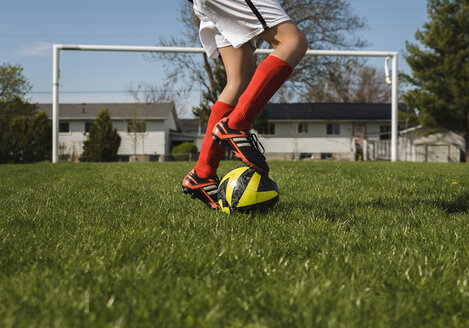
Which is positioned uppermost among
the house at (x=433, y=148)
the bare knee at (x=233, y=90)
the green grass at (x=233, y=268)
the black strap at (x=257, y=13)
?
the house at (x=433, y=148)

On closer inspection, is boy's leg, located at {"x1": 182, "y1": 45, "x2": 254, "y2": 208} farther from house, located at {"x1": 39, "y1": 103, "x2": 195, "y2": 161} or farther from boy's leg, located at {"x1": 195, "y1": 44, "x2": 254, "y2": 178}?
house, located at {"x1": 39, "y1": 103, "x2": 195, "y2": 161}

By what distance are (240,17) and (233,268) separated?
1.82 m

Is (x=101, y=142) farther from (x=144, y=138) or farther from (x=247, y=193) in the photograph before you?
(x=247, y=193)

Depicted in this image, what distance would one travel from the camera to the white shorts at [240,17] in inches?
105

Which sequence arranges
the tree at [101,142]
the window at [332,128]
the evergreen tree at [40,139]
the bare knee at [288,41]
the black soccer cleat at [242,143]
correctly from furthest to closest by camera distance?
the window at [332,128], the tree at [101,142], the evergreen tree at [40,139], the bare knee at [288,41], the black soccer cleat at [242,143]

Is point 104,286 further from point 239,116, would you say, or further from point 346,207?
point 346,207

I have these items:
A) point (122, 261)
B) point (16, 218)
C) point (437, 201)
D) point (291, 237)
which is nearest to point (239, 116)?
point (291, 237)

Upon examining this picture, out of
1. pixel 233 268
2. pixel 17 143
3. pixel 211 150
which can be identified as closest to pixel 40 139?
pixel 17 143

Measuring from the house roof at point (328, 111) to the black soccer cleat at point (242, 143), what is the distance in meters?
A: 39.7

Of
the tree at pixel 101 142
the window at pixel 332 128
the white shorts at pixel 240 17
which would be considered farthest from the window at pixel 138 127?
the white shorts at pixel 240 17

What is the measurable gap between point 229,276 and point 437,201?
8.61 feet

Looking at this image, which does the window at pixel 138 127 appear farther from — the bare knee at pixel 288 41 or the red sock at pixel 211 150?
the bare knee at pixel 288 41

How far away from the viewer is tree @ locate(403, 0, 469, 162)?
2819 centimetres

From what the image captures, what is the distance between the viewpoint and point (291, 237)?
2049 millimetres
